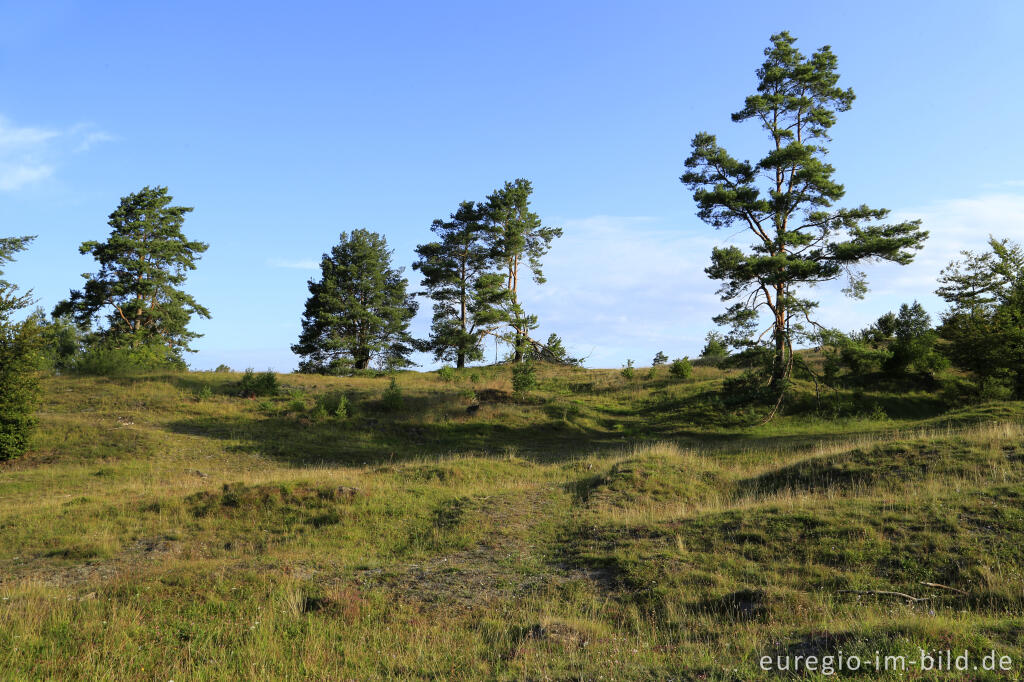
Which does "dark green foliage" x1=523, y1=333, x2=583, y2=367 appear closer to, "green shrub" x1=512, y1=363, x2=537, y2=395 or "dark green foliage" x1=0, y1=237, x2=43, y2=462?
"green shrub" x1=512, y1=363, x2=537, y2=395

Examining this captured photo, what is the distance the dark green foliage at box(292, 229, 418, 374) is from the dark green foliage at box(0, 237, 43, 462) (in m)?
23.5

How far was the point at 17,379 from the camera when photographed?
20.7 m

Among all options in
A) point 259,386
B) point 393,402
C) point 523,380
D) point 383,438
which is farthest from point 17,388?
point 523,380

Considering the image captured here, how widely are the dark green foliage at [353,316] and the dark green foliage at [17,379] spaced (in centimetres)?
2351

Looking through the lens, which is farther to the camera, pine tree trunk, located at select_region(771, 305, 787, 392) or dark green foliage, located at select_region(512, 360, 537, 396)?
dark green foliage, located at select_region(512, 360, 537, 396)

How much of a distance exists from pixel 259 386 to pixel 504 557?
24.5m

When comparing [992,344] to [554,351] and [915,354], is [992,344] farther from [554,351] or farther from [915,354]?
[554,351]

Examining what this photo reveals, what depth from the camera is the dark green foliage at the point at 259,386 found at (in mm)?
30594

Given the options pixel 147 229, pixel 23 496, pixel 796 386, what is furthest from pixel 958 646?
pixel 147 229

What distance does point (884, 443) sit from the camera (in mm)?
15539

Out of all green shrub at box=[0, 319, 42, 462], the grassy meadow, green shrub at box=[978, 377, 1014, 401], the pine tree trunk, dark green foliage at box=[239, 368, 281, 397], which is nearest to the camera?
the grassy meadow

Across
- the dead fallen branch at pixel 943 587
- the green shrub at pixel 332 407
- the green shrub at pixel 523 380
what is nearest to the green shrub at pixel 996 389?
the green shrub at pixel 523 380

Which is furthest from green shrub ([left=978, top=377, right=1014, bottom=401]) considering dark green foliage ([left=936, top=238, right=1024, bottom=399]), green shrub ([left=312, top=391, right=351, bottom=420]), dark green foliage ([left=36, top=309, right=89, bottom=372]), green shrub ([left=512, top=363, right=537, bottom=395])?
dark green foliage ([left=36, top=309, right=89, bottom=372])

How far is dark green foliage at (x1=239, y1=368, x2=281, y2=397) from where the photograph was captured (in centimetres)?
3059
